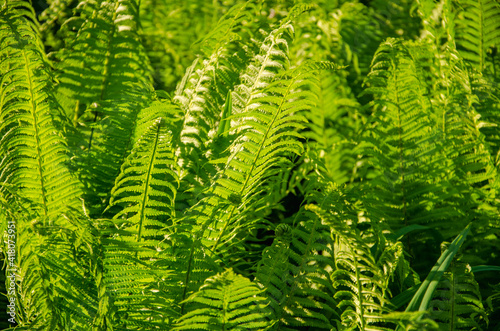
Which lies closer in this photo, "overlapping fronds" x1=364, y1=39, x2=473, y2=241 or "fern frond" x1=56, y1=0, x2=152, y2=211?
"overlapping fronds" x1=364, y1=39, x2=473, y2=241

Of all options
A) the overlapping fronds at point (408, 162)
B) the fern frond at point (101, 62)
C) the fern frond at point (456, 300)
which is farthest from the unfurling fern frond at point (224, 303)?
the fern frond at point (101, 62)

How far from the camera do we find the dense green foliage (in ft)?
2.85

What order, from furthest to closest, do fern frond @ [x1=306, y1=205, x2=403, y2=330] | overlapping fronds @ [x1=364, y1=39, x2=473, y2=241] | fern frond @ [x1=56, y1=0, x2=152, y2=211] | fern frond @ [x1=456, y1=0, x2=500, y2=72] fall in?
fern frond @ [x1=456, y1=0, x2=500, y2=72] → fern frond @ [x1=56, y1=0, x2=152, y2=211] → overlapping fronds @ [x1=364, y1=39, x2=473, y2=241] → fern frond @ [x1=306, y1=205, x2=403, y2=330]

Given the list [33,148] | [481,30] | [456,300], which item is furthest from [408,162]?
[33,148]

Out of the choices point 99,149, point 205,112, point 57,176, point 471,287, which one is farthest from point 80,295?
point 471,287

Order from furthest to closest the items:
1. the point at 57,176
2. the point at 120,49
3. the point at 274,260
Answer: the point at 120,49 → the point at 57,176 → the point at 274,260

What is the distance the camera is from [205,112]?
129cm

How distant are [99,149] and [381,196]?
78 centimetres

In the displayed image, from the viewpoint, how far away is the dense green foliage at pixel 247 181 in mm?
867

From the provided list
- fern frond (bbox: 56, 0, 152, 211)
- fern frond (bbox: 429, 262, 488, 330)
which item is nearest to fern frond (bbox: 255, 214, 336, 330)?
fern frond (bbox: 429, 262, 488, 330)

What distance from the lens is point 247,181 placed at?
0.99m

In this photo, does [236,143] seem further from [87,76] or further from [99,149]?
[87,76]

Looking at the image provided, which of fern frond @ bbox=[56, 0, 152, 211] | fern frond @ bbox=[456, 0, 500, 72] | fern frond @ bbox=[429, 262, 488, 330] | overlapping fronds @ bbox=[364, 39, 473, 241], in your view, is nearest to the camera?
fern frond @ bbox=[429, 262, 488, 330]

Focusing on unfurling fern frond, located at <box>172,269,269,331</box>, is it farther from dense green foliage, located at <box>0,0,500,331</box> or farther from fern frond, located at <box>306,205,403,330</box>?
fern frond, located at <box>306,205,403,330</box>
